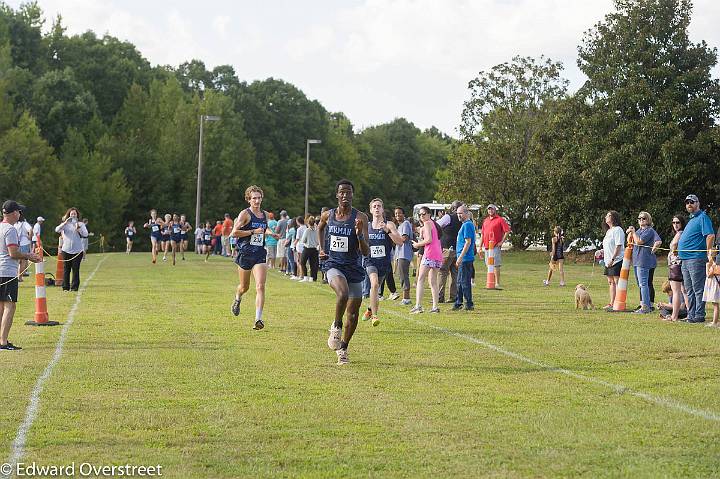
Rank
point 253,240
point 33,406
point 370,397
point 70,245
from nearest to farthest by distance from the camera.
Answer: point 33,406
point 370,397
point 253,240
point 70,245

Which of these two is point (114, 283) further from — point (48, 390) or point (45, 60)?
point (45, 60)

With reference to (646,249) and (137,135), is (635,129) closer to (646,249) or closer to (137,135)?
(646,249)

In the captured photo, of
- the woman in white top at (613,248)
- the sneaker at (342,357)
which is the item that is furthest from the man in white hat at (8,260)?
the woman in white top at (613,248)

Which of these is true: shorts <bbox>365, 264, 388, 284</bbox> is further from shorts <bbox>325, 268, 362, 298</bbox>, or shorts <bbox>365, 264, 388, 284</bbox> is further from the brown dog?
shorts <bbox>325, 268, 362, 298</bbox>

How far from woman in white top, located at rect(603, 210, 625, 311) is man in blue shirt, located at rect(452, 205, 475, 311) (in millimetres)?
2598

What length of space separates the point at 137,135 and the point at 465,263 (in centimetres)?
6860

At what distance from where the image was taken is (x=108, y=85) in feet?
283

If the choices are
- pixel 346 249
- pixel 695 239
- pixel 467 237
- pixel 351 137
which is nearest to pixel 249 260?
pixel 346 249

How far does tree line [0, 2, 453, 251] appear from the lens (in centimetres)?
6812

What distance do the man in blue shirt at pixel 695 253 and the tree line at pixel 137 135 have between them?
51.1m

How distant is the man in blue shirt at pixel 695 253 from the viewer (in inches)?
667

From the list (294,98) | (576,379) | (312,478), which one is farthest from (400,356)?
(294,98)

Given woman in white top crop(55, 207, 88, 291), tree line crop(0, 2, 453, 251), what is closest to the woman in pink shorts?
woman in white top crop(55, 207, 88, 291)

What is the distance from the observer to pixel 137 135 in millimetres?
84312
